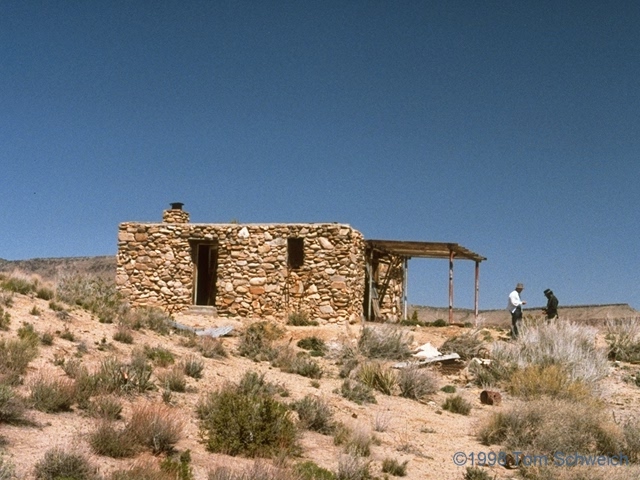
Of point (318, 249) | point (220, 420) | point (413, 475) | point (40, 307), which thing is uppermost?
point (318, 249)

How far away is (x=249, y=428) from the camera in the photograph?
7258mm

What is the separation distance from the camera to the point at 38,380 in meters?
7.73

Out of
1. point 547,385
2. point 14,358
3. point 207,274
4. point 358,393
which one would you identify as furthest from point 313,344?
point 14,358

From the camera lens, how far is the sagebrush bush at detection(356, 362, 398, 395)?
11797 mm

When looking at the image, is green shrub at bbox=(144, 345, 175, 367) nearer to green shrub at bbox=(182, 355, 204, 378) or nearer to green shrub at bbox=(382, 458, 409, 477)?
green shrub at bbox=(182, 355, 204, 378)

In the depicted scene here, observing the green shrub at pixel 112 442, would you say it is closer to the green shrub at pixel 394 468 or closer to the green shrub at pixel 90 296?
the green shrub at pixel 394 468

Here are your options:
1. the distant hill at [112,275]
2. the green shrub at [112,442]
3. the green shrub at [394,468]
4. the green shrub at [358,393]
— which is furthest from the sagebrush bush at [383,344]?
the distant hill at [112,275]

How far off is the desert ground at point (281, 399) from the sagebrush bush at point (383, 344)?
1.99 feet

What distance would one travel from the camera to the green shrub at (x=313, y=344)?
597 inches

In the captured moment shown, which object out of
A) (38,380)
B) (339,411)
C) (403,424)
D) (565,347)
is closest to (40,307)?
(38,380)

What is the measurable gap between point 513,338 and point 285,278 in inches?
278

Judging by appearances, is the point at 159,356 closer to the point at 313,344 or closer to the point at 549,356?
the point at 313,344

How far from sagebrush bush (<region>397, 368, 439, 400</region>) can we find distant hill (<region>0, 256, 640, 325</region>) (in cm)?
2935

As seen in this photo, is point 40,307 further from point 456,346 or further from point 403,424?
point 456,346
